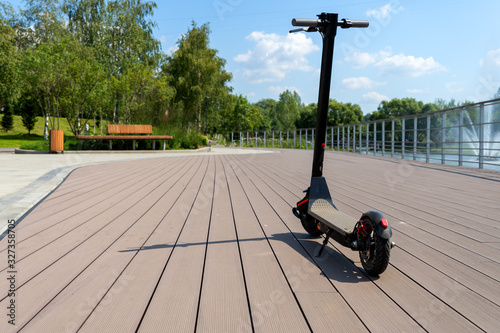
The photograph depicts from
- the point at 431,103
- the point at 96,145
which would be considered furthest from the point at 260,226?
the point at 431,103

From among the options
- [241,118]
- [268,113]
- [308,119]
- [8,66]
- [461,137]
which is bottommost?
[461,137]

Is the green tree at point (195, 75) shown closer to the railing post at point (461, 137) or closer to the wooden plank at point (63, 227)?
the railing post at point (461, 137)

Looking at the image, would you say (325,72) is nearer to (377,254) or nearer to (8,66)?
(377,254)

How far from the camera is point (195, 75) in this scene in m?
35.2

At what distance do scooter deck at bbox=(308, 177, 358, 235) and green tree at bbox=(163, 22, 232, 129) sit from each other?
3199cm

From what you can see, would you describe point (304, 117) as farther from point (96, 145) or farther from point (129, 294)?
point (129, 294)

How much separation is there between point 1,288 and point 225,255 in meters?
1.21

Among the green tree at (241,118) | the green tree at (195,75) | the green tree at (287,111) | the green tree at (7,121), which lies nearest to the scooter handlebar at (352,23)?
the green tree at (195,75)

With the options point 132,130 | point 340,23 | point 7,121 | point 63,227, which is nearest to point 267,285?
point 340,23

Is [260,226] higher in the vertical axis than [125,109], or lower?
lower

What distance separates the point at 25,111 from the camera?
33688mm

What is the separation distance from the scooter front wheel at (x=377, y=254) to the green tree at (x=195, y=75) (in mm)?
32809

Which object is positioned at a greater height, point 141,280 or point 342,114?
point 342,114

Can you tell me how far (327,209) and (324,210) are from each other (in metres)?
0.03
